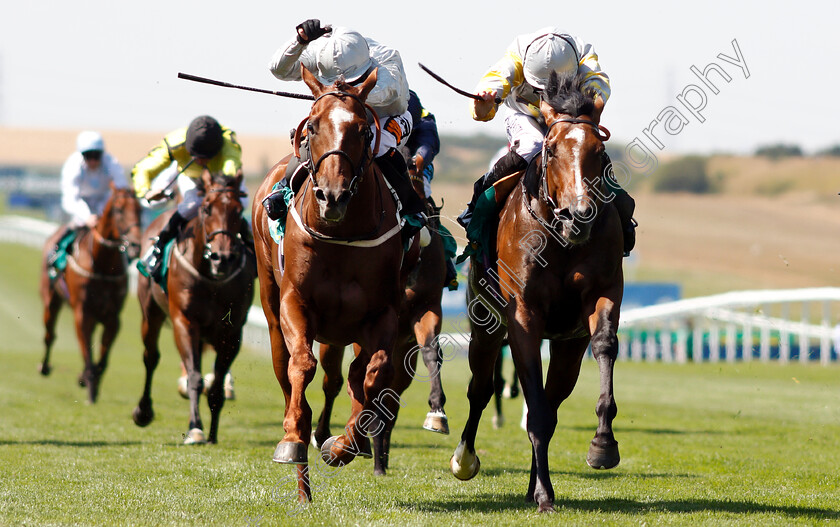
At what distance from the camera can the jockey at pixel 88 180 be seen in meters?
12.8

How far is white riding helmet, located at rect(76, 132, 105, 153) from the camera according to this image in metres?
12.6

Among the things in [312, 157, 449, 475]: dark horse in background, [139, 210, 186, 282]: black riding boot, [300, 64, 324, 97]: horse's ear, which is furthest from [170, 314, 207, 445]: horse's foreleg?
[300, 64, 324, 97]: horse's ear

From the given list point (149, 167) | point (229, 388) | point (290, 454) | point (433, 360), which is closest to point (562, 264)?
point (290, 454)

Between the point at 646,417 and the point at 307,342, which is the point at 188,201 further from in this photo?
the point at 646,417

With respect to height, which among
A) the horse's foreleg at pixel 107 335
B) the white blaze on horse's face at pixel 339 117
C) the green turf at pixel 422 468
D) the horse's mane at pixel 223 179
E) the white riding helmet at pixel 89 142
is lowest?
the green turf at pixel 422 468

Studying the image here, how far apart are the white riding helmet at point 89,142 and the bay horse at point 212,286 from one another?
380 cm

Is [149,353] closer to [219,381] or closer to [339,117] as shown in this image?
[219,381]

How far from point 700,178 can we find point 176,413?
55.0 m

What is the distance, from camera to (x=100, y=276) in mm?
12750

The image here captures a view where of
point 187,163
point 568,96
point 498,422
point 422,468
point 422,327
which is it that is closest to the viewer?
point 568,96

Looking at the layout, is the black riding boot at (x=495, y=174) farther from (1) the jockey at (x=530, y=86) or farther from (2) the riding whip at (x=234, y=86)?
(2) the riding whip at (x=234, y=86)

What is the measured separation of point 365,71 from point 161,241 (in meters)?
4.21

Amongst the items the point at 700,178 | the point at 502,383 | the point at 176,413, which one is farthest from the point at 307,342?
the point at 700,178

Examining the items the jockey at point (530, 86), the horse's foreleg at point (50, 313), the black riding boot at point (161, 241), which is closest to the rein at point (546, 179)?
the jockey at point (530, 86)
